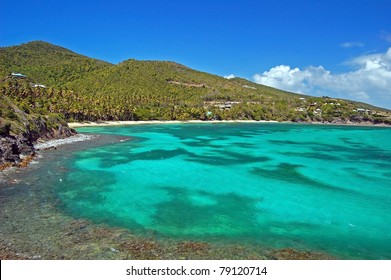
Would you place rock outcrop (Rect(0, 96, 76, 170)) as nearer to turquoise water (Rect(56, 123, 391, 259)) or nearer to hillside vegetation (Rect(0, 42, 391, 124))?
turquoise water (Rect(56, 123, 391, 259))

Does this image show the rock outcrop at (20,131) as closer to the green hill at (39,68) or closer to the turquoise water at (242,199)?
the turquoise water at (242,199)

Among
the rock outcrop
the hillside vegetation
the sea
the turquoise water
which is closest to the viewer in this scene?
the sea

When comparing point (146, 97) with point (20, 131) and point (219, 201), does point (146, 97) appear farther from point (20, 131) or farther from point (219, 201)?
point (219, 201)

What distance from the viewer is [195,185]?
109 ft

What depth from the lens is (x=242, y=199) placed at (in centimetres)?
2834

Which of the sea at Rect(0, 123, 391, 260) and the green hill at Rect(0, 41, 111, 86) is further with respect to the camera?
the green hill at Rect(0, 41, 111, 86)

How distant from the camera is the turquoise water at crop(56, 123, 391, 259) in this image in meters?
20.0

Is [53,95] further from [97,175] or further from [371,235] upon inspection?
[371,235]

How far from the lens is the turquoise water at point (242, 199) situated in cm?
1997

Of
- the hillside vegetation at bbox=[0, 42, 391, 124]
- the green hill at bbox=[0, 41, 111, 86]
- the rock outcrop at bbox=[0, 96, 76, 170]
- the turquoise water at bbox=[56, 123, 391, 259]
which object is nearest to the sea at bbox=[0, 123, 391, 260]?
the turquoise water at bbox=[56, 123, 391, 259]

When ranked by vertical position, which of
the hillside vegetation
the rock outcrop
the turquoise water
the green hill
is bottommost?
the turquoise water

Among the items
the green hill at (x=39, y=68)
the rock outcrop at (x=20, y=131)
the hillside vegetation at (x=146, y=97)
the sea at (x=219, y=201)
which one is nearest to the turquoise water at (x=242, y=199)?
the sea at (x=219, y=201)

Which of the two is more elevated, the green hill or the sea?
the green hill

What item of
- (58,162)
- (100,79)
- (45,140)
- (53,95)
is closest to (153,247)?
(58,162)
